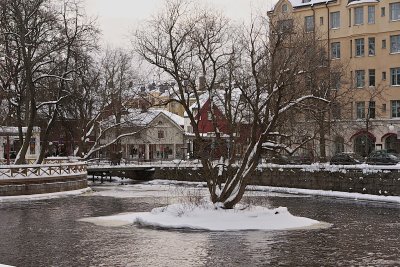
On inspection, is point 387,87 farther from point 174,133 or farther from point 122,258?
point 122,258

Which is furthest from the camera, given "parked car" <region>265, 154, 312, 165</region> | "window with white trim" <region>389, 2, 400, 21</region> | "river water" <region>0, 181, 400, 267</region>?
"window with white trim" <region>389, 2, 400, 21</region>

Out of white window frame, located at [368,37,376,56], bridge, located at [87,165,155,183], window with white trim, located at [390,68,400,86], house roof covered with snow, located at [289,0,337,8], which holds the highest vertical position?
house roof covered with snow, located at [289,0,337,8]

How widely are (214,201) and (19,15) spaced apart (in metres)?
22.1

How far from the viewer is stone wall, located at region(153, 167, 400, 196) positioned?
36.1 metres

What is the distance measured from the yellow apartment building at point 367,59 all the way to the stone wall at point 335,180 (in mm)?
11745

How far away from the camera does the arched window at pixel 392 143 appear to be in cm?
5610

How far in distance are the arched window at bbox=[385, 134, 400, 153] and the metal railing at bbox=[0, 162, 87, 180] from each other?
29350 millimetres

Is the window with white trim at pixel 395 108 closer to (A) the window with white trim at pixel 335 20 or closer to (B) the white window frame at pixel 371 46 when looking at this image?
(B) the white window frame at pixel 371 46

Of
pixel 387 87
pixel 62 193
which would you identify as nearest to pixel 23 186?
pixel 62 193

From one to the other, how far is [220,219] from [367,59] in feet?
132

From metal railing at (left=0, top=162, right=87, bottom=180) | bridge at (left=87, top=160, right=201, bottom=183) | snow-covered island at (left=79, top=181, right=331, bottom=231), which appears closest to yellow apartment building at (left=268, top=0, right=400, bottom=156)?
bridge at (left=87, top=160, right=201, bottom=183)

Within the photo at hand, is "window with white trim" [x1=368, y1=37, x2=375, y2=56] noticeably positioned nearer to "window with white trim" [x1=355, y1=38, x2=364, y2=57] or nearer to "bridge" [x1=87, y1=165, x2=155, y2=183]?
"window with white trim" [x1=355, y1=38, x2=364, y2=57]

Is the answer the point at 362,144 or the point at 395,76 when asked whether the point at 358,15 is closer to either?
the point at 395,76

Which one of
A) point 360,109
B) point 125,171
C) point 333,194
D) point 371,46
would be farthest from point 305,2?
point 333,194
